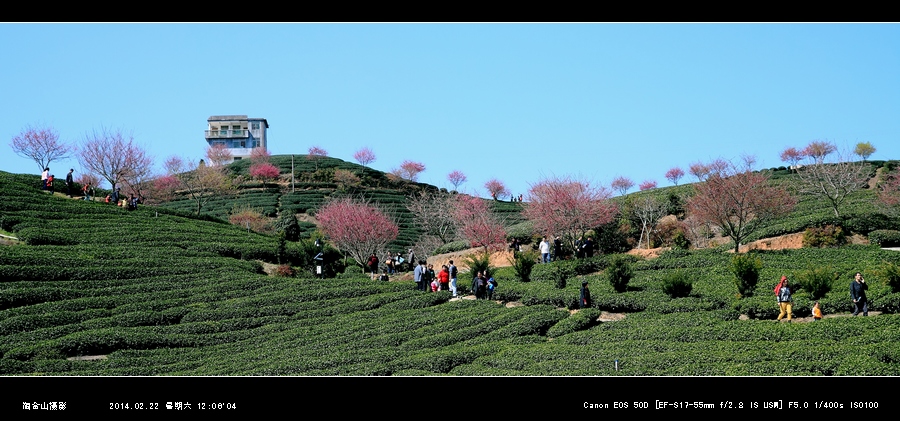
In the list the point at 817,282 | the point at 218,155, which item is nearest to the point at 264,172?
the point at 218,155

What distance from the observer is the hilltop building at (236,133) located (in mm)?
110750

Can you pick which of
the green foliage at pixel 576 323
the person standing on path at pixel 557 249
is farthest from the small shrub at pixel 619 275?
the person standing on path at pixel 557 249

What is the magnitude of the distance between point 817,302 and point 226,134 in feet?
315

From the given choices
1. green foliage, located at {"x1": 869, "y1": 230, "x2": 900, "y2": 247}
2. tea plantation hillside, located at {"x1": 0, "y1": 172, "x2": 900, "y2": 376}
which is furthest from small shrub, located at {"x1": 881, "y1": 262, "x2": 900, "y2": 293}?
green foliage, located at {"x1": 869, "y1": 230, "x2": 900, "y2": 247}

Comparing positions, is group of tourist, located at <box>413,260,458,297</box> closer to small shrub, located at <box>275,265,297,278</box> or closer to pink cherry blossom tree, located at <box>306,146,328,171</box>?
small shrub, located at <box>275,265,297,278</box>

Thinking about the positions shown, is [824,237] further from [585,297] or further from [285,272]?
[285,272]

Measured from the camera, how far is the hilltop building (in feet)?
363

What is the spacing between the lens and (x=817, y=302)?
24.7m

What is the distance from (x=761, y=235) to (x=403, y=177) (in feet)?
189

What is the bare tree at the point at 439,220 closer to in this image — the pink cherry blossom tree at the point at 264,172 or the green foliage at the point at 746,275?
the pink cherry blossom tree at the point at 264,172

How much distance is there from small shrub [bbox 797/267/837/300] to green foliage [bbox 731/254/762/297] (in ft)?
5.64

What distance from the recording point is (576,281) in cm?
3325
